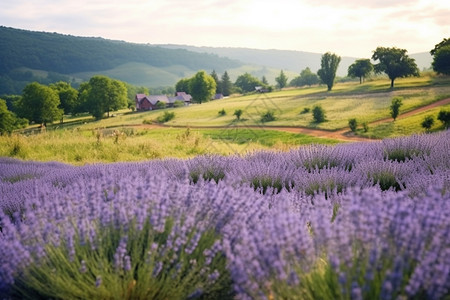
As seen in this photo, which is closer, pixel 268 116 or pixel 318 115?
pixel 318 115

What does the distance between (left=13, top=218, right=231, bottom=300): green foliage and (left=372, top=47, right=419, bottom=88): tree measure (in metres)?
19.4

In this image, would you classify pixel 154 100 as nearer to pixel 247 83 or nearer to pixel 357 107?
pixel 247 83

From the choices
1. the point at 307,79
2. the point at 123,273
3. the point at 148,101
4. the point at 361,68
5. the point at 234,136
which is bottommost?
the point at 234,136

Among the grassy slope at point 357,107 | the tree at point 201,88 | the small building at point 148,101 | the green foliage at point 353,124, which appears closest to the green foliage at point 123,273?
the green foliage at point 353,124

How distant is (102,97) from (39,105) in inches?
307

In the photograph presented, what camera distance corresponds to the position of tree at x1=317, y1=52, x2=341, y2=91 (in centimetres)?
3319

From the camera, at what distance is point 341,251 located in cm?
127

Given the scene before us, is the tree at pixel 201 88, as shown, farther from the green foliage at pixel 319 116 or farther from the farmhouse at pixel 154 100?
the green foliage at pixel 319 116

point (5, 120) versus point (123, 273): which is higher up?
point (123, 273)

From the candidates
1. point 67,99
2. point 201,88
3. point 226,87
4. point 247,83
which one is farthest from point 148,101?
point 247,83

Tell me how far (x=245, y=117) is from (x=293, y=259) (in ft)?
94.3

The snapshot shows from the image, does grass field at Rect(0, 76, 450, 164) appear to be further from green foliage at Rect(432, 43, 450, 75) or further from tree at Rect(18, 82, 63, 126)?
tree at Rect(18, 82, 63, 126)

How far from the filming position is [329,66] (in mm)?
34844

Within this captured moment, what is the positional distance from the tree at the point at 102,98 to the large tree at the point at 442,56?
40.9 m
